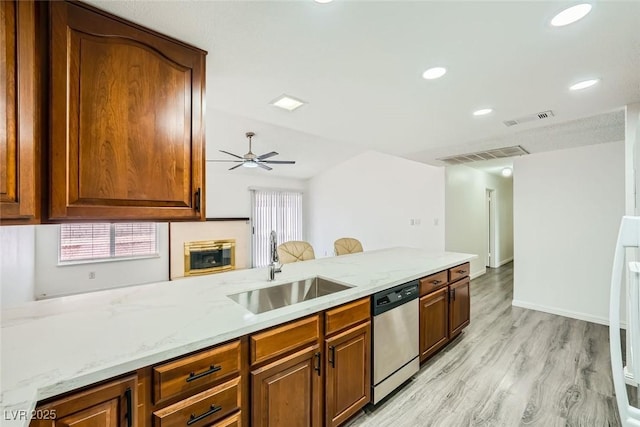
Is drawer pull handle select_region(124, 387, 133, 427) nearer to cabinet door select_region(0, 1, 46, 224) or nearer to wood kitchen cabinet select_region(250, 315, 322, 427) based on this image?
wood kitchen cabinet select_region(250, 315, 322, 427)

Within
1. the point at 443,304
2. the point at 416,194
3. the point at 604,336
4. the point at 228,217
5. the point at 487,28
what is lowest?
the point at 604,336

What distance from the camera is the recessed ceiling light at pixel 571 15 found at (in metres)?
1.19

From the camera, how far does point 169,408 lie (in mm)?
1022

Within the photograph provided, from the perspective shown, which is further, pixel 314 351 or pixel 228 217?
pixel 228 217

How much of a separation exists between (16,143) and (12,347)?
0.76 m

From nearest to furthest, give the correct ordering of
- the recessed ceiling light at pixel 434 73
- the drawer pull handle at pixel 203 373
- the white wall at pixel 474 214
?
the drawer pull handle at pixel 203 373 < the recessed ceiling light at pixel 434 73 < the white wall at pixel 474 214

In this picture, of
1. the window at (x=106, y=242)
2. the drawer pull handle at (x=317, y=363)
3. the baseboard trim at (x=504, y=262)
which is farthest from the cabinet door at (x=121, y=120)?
the baseboard trim at (x=504, y=262)

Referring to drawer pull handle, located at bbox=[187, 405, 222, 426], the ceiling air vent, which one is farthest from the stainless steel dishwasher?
the ceiling air vent

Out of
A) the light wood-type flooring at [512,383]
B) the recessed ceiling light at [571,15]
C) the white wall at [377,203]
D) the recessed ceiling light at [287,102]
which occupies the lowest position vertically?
the light wood-type flooring at [512,383]

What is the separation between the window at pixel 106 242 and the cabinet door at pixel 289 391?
15.8 feet

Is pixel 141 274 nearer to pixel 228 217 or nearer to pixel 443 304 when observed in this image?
pixel 228 217

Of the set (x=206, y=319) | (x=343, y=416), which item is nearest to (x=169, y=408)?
(x=206, y=319)

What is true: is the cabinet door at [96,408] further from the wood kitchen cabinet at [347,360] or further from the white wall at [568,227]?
the white wall at [568,227]

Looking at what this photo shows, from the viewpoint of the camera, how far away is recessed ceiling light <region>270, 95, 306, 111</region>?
2.13 meters
